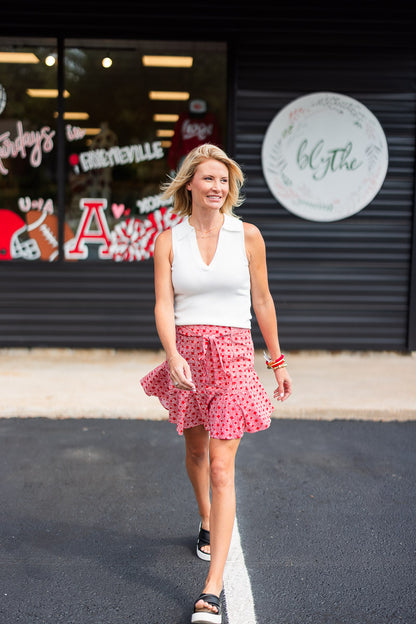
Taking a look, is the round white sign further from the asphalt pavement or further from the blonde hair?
the blonde hair

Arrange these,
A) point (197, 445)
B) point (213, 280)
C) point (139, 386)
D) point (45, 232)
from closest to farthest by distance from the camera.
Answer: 1. point (213, 280)
2. point (197, 445)
3. point (139, 386)
4. point (45, 232)

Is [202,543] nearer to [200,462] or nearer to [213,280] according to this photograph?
[200,462]

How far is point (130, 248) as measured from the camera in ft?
25.2

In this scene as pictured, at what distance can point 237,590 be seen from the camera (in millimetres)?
3105

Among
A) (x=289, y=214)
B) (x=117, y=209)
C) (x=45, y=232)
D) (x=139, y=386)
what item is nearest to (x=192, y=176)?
(x=139, y=386)

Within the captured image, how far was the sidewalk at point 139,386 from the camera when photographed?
569 centimetres

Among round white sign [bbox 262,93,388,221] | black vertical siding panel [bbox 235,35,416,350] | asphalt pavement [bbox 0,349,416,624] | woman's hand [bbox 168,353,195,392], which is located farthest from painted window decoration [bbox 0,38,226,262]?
woman's hand [bbox 168,353,195,392]

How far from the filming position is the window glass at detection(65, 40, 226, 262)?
7457mm

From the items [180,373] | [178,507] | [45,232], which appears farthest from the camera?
[45,232]

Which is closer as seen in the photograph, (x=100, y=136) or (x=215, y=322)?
(x=215, y=322)

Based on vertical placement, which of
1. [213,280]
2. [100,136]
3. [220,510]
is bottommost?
[220,510]

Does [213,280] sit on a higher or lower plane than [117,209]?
lower

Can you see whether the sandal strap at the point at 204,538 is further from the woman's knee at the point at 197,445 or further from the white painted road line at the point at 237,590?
the woman's knee at the point at 197,445

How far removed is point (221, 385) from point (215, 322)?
0.90ft
